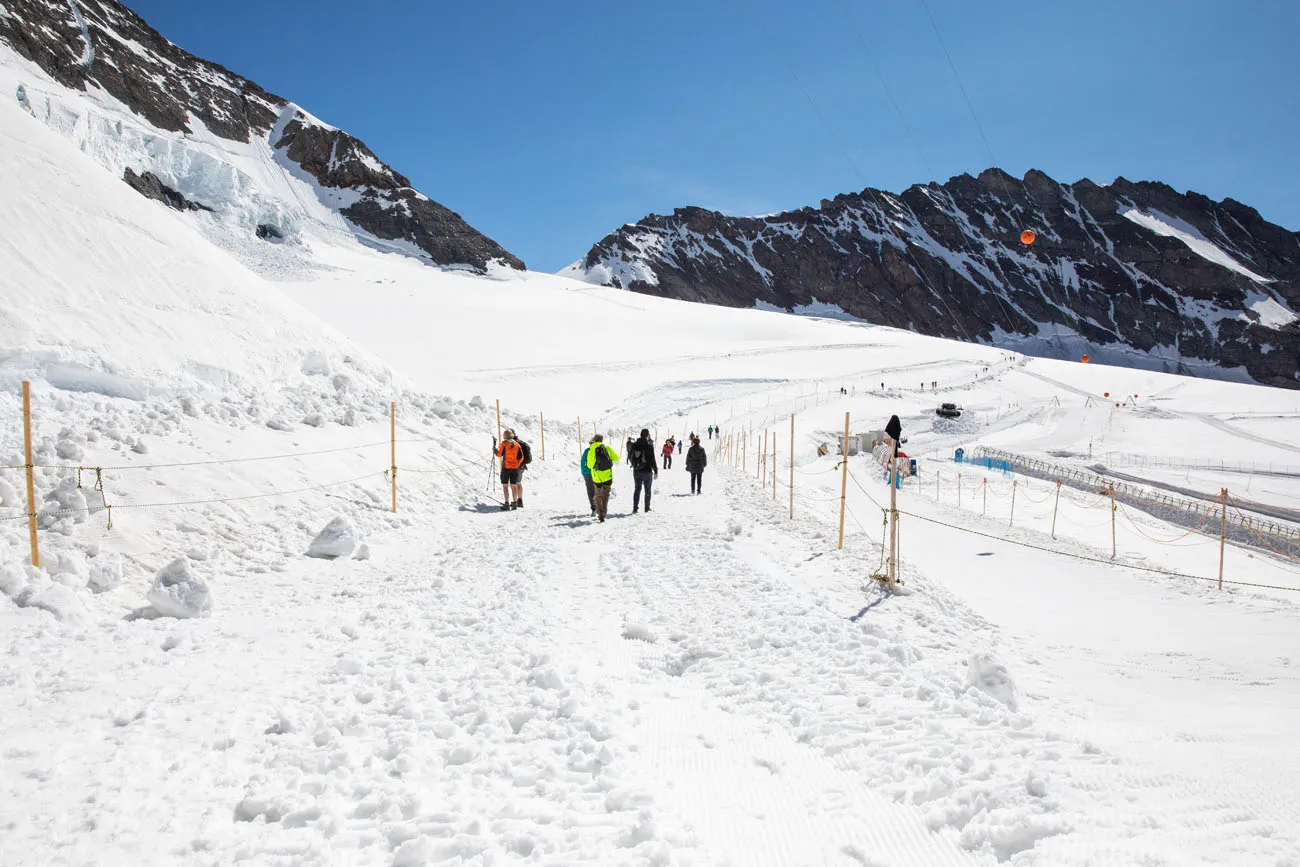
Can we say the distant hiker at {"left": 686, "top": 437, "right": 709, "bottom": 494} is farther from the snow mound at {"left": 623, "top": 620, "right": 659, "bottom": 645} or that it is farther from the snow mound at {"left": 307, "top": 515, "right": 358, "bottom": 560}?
the snow mound at {"left": 623, "top": 620, "right": 659, "bottom": 645}

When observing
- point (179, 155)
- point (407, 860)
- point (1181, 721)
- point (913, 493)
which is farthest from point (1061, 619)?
point (179, 155)

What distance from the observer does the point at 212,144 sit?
313 feet

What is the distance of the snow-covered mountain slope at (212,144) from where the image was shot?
7038 centimetres

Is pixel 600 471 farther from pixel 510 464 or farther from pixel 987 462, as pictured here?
pixel 987 462

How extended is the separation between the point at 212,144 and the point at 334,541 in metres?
113

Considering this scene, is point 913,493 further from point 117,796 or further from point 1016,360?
point 1016,360

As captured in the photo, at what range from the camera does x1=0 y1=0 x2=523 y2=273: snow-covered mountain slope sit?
231ft

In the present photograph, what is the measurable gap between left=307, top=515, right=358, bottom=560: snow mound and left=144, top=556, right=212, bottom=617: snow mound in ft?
7.54

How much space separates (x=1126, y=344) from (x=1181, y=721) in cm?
21834

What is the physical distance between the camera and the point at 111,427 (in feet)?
26.7

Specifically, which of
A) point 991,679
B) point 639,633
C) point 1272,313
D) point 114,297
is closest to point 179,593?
point 639,633

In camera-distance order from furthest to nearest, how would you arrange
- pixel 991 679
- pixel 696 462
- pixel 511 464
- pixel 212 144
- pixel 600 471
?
1. pixel 212 144
2. pixel 696 462
3. pixel 511 464
4. pixel 600 471
5. pixel 991 679

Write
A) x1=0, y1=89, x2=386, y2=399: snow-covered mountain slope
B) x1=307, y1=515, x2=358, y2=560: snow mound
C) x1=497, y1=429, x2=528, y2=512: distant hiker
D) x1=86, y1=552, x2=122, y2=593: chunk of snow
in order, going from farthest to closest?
x1=497, y1=429, x2=528, y2=512: distant hiker < x1=0, y1=89, x2=386, y2=399: snow-covered mountain slope < x1=307, y1=515, x2=358, y2=560: snow mound < x1=86, y1=552, x2=122, y2=593: chunk of snow

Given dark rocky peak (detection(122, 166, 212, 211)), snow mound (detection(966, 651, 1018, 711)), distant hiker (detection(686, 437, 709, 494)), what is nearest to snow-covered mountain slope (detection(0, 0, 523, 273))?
dark rocky peak (detection(122, 166, 212, 211))
